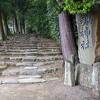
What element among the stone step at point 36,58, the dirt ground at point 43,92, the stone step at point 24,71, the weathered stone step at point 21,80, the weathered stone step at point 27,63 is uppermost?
the stone step at point 36,58

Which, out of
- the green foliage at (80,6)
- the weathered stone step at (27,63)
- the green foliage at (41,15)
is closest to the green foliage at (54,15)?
the weathered stone step at (27,63)

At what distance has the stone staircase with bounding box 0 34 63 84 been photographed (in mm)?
9135

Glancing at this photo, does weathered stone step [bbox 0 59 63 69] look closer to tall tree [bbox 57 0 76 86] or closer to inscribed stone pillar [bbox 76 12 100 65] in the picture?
tall tree [bbox 57 0 76 86]

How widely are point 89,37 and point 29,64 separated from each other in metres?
4.07

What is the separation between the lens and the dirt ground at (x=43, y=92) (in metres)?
7.02

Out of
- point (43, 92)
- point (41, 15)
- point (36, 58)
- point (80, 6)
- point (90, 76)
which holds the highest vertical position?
point (80, 6)

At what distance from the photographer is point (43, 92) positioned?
7.50 m

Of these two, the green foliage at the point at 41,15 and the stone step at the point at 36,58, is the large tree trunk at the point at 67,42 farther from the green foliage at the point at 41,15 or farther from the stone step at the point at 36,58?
the green foliage at the point at 41,15

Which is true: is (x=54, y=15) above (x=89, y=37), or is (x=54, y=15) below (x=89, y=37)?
above

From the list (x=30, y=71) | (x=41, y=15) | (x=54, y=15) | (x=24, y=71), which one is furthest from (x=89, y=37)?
(x=41, y=15)

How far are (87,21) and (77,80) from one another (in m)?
1.89

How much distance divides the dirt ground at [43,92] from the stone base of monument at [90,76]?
0.72ft

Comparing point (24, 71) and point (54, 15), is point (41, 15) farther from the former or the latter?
point (24, 71)

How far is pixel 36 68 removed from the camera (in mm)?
10133
